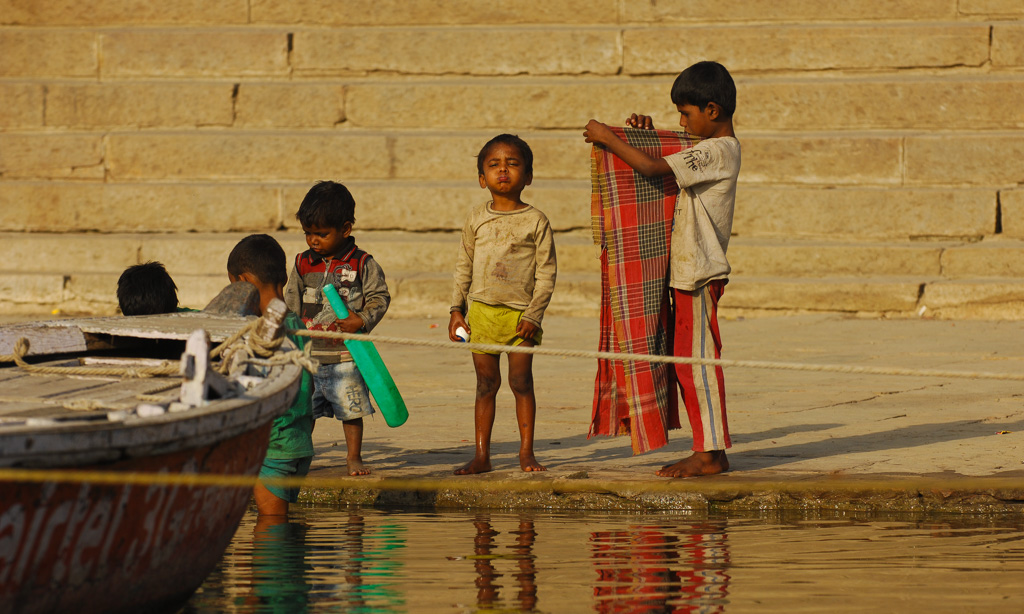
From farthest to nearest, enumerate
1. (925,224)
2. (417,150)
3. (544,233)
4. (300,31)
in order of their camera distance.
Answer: (300,31) < (417,150) < (925,224) < (544,233)

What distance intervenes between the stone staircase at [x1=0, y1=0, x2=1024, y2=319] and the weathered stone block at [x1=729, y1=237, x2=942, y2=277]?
0.02 meters

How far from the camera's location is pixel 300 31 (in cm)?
1130

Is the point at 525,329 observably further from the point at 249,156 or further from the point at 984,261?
the point at 249,156

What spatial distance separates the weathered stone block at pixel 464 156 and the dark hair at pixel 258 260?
5.71m

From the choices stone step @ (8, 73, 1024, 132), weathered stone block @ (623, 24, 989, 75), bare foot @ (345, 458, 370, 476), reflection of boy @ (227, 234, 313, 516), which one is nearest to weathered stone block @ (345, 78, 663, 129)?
stone step @ (8, 73, 1024, 132)

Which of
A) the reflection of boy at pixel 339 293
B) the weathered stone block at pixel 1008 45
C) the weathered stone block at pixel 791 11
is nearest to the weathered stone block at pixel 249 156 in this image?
the weathered stone block at pixel 791 11

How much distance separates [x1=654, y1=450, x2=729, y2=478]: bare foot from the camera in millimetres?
4727

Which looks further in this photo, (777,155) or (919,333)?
(777,155)

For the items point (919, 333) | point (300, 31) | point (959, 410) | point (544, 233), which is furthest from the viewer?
point (300, 31)

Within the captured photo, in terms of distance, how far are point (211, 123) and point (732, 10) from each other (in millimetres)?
4603

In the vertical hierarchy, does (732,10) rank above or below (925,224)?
above

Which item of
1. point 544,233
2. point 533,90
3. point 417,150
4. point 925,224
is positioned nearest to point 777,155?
point 925,224

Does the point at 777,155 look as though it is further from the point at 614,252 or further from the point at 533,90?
the point at 614,252

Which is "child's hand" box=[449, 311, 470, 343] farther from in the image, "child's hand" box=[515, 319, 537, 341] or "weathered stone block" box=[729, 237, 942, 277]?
"weathered stone block" box=[729, 237, 942, 277]
